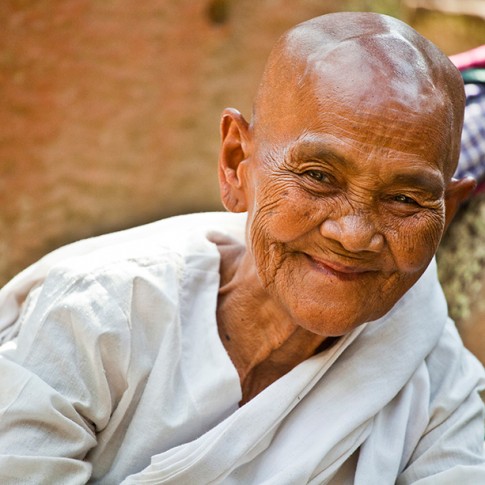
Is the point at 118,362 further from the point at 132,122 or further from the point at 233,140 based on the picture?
the point at 132,122

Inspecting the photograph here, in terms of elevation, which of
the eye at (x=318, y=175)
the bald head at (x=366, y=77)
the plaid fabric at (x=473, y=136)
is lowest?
the plaid fabric at (x=473, y=136)

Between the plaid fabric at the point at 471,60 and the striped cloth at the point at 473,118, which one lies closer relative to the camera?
the striped cloth at the point at 473,118

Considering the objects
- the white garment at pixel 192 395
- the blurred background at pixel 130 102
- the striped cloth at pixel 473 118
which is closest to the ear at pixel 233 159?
the white garment at pixel 192 395

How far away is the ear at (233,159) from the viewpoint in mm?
2805

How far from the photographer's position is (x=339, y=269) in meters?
2.50

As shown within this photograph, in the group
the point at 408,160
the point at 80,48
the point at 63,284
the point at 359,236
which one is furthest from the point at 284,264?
the point at 80,48

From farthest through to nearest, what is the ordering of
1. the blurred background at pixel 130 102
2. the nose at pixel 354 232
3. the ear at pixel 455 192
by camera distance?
the blurred background at pixel 130 102
the ear at pixel 455 192
the nose at pixel 354 232

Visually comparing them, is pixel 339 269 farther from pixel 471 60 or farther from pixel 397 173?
pixel 471 60

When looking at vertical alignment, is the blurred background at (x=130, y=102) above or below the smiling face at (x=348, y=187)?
below

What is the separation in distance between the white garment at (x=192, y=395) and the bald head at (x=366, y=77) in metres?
0.58

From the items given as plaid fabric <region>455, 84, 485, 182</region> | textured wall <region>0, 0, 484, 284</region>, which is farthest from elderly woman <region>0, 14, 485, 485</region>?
textured wall <region>0, 0, 484, 284</region>

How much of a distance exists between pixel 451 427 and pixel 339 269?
73 centimetres

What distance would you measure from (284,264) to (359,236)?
0.26 meters

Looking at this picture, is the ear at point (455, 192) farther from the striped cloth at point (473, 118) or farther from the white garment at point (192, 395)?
the striped cloth at point (473, 118)
